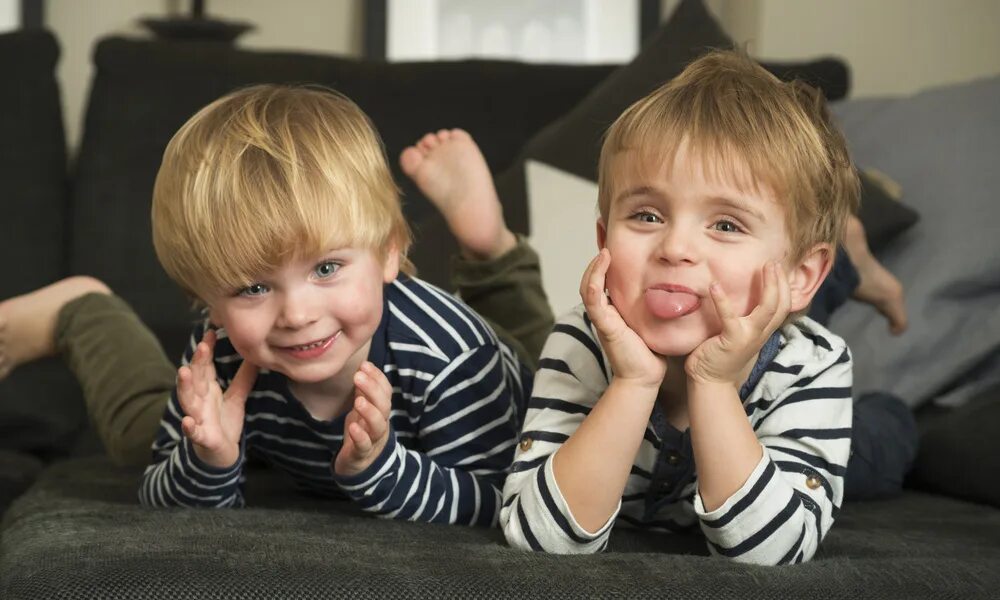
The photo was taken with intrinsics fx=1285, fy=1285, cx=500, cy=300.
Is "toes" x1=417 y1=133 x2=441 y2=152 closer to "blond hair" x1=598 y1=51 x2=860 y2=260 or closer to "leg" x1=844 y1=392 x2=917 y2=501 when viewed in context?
"blond hair" x1=598 y1=51 x2=860 y2=260

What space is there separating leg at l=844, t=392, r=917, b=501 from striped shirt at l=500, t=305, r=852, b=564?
255mm

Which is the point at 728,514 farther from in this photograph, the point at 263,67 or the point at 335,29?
the point at 335,29

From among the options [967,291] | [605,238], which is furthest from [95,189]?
[967,291]

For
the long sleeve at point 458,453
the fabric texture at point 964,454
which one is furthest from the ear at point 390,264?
the fabric texture at point 964,454

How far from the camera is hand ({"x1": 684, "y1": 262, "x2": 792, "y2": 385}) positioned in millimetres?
1051

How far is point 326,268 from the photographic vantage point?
3.96 feet

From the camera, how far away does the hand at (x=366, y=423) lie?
1118 mm

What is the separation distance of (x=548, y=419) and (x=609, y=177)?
0.23m

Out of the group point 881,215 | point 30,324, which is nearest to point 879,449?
point 881,215

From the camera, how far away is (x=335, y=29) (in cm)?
314

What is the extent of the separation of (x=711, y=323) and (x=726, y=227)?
0.28 feet

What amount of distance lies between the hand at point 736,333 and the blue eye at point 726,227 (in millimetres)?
46

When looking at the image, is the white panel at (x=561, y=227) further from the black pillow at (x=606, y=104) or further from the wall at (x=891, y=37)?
the wall at (x=891, y=37)

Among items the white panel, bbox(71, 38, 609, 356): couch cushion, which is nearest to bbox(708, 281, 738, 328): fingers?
the white panel
